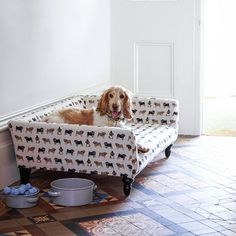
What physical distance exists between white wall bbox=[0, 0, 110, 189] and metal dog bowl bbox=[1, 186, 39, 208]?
0.35 metres

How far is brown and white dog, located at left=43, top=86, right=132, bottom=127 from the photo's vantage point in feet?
15.1

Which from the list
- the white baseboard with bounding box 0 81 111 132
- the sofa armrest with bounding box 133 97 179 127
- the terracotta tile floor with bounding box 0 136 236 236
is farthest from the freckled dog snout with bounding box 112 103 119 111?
the sofa armrest with bounding box 133 97 179 127

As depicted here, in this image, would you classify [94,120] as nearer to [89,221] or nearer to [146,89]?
[89,221]

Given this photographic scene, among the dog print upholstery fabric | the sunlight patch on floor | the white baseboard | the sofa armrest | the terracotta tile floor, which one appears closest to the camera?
the terracotta tile floor

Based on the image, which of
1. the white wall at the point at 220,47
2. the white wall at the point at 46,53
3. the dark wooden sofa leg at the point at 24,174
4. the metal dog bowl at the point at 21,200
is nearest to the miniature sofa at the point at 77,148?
the dark wooden sofa leg at the point at 24,174

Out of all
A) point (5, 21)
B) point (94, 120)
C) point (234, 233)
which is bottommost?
point (234, 233)

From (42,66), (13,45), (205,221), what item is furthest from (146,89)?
(205,221)

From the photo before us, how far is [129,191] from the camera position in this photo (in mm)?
4316

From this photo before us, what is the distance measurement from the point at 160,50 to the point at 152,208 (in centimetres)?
266

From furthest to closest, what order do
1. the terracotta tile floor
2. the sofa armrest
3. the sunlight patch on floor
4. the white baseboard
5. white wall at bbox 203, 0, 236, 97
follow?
white wall at bbox 203, 0, 236, 97
the sunlight patch on floor
the sofa armrest
the white baseboard
the terracotta tile floor

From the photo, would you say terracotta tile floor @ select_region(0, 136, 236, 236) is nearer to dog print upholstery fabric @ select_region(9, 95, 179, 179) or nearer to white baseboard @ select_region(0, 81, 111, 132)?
dog print upholstery fabric @ select_region(9, 95, 179, 179)

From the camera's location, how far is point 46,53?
16.5ft

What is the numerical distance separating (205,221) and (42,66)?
1.97 meters

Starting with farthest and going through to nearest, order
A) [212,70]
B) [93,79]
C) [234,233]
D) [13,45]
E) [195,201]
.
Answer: [212,70] < [93,79] < [13,45] < [195,201] < [234,233]
